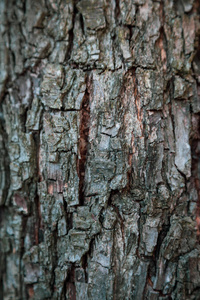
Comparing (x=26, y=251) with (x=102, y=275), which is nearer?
(x=102, y=275)

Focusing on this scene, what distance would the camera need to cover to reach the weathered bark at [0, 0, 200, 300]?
1120mm

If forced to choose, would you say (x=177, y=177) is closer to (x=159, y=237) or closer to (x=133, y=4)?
(x=159, y=237)

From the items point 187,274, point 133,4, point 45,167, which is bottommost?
point 187,274

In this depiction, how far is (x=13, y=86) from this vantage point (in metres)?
1.26

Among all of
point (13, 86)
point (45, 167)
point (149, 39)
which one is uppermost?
point (149, 39)

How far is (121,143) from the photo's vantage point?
1.12 m

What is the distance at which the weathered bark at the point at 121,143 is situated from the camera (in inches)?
44.1

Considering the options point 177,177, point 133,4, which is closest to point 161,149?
point 177,177

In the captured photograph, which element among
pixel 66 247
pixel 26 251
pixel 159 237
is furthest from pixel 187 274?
pixel 26 251

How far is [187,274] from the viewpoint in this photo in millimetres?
1131

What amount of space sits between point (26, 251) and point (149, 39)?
1.15m

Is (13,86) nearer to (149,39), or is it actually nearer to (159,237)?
(149,39)

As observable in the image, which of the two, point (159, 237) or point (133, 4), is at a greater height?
point (133, 4)

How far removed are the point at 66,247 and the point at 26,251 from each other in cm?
23
